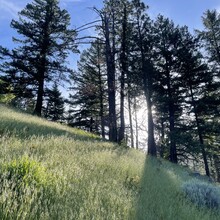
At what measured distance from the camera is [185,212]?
368 cm

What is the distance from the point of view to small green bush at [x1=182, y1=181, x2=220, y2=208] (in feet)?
16.4

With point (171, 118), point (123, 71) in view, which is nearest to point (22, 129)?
point (123, 71)

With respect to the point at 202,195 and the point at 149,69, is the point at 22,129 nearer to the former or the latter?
the point at 202,195

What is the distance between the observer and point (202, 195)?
5219 millimetres

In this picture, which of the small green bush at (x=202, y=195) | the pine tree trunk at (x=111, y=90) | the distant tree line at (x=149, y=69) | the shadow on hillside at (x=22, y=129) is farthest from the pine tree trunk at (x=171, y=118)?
the small green bush at (x=202, y=195)

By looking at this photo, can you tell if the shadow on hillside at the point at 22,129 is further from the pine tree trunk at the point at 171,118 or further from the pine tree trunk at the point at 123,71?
the pine tree trunk at the point at 171,118

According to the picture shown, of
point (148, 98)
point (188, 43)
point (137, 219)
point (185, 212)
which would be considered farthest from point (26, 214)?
point (188, 43)

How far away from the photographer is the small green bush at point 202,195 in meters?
4.98

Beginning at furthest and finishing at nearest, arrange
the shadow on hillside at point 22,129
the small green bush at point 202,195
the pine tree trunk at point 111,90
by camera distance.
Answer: the pine tree trunk at point 111,90 → the shadow on hillside at point 22,129 → the small green bush at point 202,195

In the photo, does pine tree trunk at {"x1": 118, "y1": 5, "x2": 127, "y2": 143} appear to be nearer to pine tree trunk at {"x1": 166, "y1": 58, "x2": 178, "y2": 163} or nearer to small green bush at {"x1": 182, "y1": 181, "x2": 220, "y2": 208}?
pine tree trunk at {"x1": 166, "y1": 58, "x2": 178, "y2": 163}

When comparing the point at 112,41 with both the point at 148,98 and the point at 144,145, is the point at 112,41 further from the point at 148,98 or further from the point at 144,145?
the point at 144,145

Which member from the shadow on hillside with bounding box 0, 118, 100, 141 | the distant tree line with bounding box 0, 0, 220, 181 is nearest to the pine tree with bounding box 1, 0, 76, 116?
the distant tree line with bounding box 0, 0, 220, 181

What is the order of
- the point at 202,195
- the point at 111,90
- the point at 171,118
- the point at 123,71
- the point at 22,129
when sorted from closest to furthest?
the point at 202,195 < the point at 22,129 < the point at 111,90 < the point at 123,71 < the point at 171,118

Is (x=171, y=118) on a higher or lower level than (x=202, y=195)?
higher
